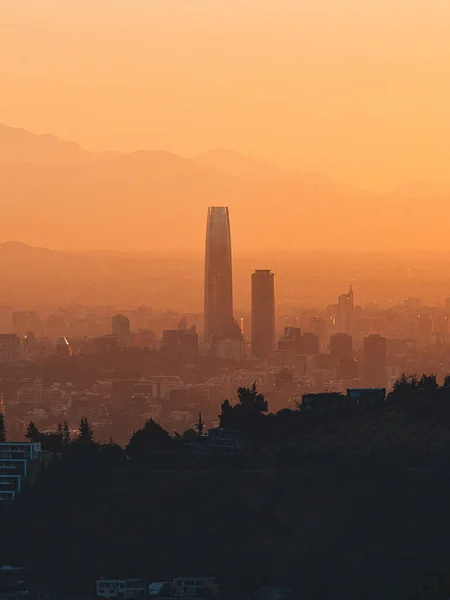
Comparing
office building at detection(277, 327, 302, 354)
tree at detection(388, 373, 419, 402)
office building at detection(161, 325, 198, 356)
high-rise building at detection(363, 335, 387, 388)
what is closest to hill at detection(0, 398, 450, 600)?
tree at detection(388, 373, 419, 402)

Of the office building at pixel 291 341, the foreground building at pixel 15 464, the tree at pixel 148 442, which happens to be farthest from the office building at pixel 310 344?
the foreground building at pixel 15 464

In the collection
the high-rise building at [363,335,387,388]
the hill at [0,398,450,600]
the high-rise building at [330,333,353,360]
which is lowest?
the hill at [0,398,450,600]

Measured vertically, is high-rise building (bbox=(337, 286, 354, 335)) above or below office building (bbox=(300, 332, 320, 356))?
above

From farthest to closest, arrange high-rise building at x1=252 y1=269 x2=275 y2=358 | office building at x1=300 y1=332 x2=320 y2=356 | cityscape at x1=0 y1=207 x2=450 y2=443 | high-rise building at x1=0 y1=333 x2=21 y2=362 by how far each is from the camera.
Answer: high-rise building at x1=252 y1=269 x2=275 y2=358, high-rise building at x1=0 y1=333 x2=21 y2=362, office building at x1=300 y1=332 x2=320 y2=356, cityscape at x1=0 y1=207 x2=450 y2=443

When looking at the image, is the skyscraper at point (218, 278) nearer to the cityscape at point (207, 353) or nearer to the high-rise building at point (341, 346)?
the cityscape at point (207, 353)

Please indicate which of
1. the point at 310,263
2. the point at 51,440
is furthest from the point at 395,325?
the point at 51,440

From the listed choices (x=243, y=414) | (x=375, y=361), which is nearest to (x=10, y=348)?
(x=375, y=361)

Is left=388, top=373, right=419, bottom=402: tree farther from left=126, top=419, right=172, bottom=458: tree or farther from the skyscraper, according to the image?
the skyscraper
